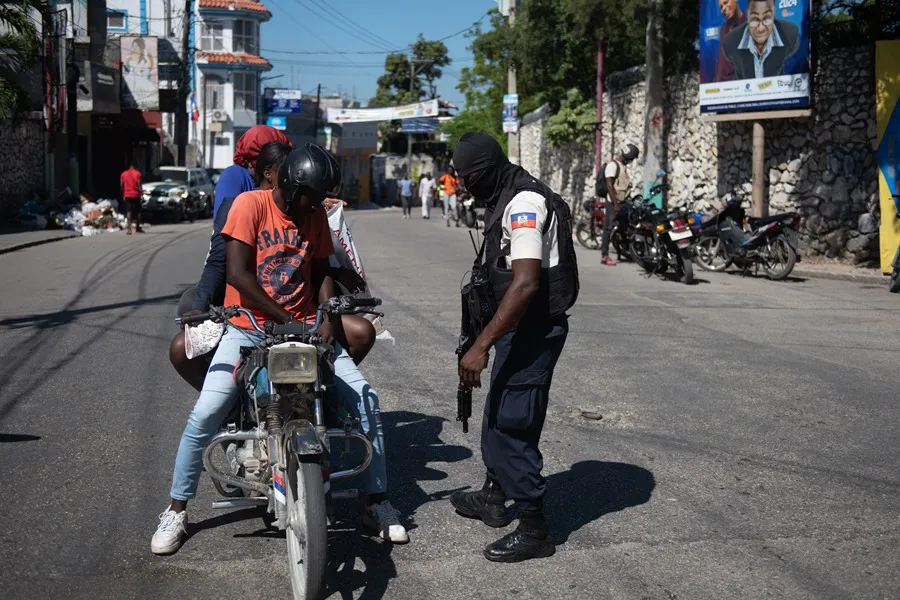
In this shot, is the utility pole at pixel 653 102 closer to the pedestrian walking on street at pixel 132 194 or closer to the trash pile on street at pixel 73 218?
the pedestrian walking on street at pixel 132 194

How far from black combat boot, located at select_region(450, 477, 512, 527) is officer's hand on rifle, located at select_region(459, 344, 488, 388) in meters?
0.73

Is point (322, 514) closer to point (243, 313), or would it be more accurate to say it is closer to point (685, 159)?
point (243, 313)

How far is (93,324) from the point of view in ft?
34.5

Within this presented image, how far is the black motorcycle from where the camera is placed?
1440 centimetres

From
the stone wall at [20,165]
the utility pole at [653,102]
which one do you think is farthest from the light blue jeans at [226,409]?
the stone wall at [20,165]

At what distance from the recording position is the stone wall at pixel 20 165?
27.8 metres

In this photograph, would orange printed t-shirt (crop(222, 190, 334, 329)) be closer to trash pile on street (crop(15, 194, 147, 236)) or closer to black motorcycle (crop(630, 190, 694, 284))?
black motorcycle (crop(630, 190, 694, 284))

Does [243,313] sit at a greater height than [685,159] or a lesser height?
lesser

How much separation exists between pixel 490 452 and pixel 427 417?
7.16 ft

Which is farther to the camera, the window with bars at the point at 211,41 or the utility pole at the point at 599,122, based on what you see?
the window with bars at the point at 211,41

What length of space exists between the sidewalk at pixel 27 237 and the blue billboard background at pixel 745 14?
44.5 ft

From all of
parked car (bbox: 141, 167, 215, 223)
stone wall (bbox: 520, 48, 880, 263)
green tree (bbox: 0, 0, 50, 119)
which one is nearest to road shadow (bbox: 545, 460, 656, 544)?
stone wall (bbox: 520, 48, 880, 263)

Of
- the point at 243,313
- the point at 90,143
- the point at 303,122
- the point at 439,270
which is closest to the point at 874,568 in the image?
the point at 243,313

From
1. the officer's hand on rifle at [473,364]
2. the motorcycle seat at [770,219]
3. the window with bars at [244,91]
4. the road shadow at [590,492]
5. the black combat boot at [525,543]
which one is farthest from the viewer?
the window with bars at [244,91]
